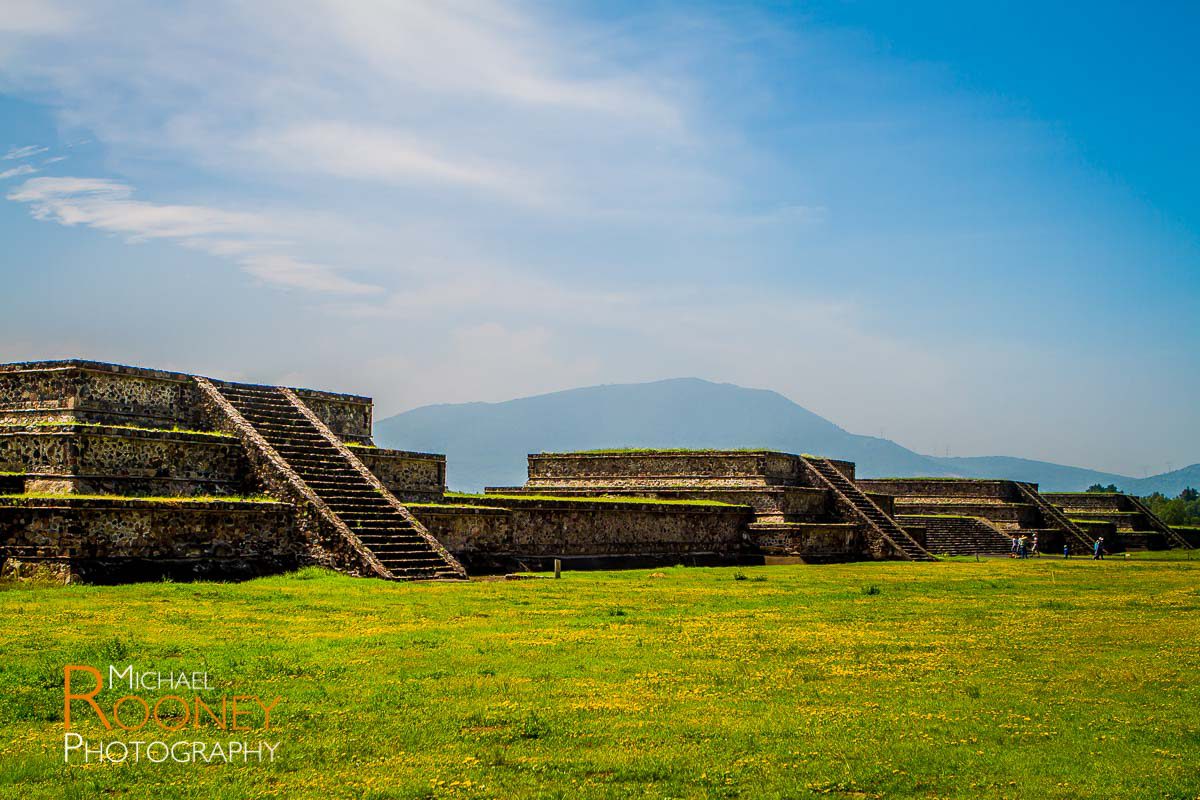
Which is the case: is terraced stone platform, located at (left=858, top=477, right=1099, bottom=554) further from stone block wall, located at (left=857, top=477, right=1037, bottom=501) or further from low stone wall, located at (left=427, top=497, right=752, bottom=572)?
low stone wall, located at (left=427, top=497, right=752, bottom=572)

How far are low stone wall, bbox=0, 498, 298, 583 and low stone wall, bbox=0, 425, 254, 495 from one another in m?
2.47

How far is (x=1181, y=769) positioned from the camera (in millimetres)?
8617

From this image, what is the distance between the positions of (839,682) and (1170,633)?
760 centimetres

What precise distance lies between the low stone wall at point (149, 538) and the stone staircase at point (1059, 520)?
48.2 metres

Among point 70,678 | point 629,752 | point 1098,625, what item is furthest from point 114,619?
point 1098,625

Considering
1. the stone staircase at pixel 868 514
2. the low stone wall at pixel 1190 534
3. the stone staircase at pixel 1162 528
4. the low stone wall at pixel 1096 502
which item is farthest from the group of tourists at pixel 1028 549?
the low stone wall at pixel 1190 534

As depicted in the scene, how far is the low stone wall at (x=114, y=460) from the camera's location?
74.2ft

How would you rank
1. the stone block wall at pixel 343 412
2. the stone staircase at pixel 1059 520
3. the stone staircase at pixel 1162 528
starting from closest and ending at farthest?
the stone block wall at pixel 343 412 → the stone staircase at pixel 1059 520 → the stone staircase at pixel 1162 528

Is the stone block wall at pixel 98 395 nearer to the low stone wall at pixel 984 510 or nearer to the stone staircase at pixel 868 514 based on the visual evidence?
the stone staircase at pixel 868 514

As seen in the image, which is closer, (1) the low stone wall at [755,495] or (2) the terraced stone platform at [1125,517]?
(1) the low stone wall at [755,495]

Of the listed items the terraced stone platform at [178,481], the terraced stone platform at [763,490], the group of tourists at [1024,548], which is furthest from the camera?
the group of tourists at [1024,548]

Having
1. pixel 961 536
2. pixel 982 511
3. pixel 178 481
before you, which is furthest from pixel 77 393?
pixel 982 511

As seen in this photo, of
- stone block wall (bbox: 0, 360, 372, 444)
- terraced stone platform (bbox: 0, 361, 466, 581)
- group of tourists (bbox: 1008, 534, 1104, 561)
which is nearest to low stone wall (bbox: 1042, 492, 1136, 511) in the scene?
group of tourists (bbox: 1008, 534, 1104, 561)

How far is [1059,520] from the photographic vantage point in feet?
203
